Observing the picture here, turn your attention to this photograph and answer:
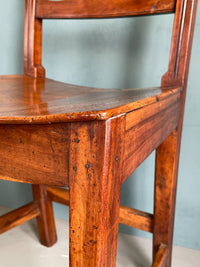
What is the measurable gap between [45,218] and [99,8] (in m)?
0.75

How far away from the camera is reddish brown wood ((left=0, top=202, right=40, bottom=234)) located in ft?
3.22

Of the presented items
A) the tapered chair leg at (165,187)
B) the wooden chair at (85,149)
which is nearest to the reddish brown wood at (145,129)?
the wooden chair at (85,149)

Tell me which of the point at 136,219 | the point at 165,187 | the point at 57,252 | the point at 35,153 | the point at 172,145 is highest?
the point at 35,153

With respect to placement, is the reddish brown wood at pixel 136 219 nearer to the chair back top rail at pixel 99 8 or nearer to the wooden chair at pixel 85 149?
the wooden chair at pixel 85 149

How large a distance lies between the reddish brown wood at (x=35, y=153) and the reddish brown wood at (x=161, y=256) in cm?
53

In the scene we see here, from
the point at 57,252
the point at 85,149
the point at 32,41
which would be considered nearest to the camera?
the point at 85,149

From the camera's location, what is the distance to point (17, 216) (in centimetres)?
103

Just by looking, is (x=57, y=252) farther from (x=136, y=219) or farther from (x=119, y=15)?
(x=119, y=15)

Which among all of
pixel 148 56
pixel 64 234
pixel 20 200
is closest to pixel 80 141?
pixel 148 56

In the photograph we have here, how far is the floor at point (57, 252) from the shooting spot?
1075 millimetres

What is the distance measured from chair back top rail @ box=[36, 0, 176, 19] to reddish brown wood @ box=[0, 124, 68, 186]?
54 centimetres

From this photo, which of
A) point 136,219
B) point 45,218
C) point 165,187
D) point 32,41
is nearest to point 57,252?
point 45,218

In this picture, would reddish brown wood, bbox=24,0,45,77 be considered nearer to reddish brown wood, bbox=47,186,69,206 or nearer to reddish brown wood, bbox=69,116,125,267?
reddish brown wood, bbox=47,186,69,206

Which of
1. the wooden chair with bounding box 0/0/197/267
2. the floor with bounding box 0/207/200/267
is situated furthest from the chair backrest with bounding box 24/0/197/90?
the floor with bounding box 0/207/200/267
